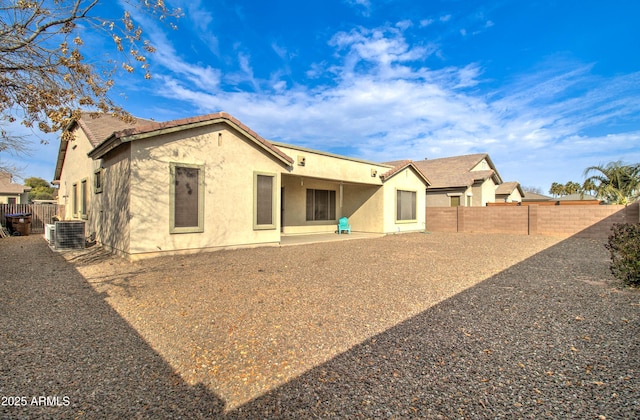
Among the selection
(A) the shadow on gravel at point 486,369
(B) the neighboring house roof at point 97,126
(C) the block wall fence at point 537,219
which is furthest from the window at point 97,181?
(C) the block wall fence at point 537,219

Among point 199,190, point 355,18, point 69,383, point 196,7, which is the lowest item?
point 69,383

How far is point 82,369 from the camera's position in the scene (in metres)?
2.91

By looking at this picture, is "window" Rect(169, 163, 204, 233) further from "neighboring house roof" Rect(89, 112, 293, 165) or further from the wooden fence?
the wooden fence

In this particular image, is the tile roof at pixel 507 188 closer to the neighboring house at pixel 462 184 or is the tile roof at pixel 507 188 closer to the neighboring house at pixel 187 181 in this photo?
the neighboring house at pixel 462 184

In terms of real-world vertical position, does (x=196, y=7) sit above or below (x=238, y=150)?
above

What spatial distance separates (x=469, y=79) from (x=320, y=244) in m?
10.8

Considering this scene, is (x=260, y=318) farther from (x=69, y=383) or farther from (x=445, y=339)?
(x=445, y=339)

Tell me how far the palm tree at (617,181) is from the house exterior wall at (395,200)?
9.95m

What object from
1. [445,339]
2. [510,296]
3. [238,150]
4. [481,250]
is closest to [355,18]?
[238,150]

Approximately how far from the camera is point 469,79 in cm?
1508

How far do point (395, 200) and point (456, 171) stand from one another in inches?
433

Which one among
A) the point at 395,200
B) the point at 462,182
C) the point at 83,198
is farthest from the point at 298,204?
the point at 462,182

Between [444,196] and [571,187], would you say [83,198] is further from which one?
[571,187]

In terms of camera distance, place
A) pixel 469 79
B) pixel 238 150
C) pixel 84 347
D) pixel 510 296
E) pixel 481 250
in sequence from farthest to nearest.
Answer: pixel 469 79 → pixel 481 250 → pixel 238 150 → pixel 510 296 → pixel 84 347
